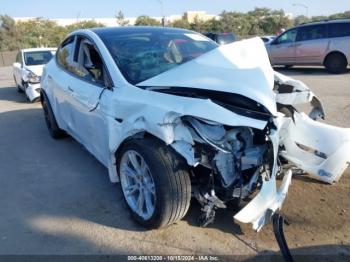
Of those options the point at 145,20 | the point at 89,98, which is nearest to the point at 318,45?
the point at 89,98

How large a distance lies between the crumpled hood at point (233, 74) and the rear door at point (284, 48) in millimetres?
11490

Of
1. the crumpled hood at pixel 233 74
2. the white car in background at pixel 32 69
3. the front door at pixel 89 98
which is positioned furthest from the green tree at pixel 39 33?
the crumpled hood at pixel 233 74

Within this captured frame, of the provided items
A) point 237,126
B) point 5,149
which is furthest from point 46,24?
point 237,126

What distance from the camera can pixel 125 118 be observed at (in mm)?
3488

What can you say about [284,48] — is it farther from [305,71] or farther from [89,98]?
[89,98]

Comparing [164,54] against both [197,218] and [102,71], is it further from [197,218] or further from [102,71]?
[197,218]

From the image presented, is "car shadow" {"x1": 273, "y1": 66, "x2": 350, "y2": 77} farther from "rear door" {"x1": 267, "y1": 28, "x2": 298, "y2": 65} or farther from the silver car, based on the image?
"rear door" {"x1": 267, "y1": 28, "x2": 298, "y2": 65}

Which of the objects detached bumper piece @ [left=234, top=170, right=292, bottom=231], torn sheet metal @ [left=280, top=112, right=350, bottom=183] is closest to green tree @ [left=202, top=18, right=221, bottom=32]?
torn sheet metal @ [left=280, top=112, right=350, bottom=183]

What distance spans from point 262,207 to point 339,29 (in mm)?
12152

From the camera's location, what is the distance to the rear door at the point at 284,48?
14.4 meters

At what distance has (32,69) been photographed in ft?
34.9

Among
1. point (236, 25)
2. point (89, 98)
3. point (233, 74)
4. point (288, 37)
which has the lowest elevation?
point (236, 25)

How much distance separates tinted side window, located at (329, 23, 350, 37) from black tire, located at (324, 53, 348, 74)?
27.1 inches

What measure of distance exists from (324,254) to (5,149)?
4.98 meters
